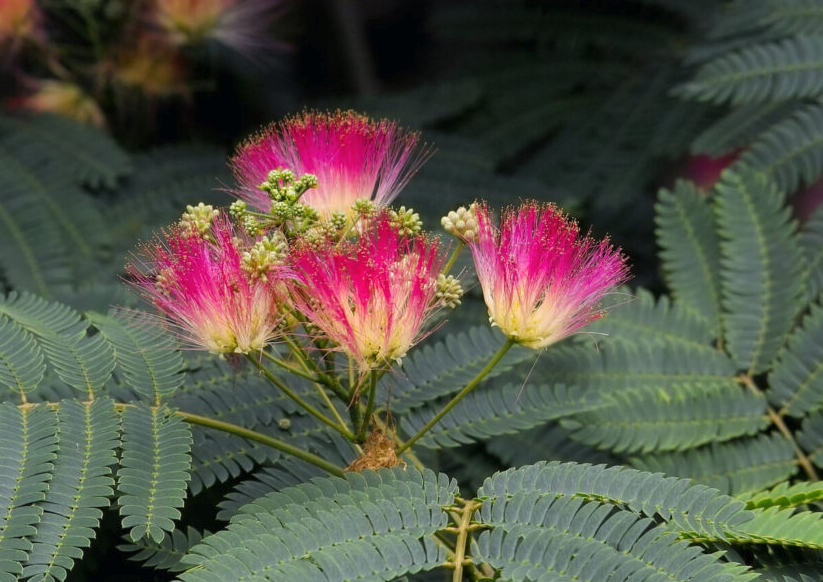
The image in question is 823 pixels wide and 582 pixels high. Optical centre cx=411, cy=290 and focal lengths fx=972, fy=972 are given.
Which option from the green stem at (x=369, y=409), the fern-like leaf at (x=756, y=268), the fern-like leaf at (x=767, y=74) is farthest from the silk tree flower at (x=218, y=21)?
the green stem at (x=369, y=409)

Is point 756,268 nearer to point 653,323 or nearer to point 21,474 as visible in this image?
A: point 653,323

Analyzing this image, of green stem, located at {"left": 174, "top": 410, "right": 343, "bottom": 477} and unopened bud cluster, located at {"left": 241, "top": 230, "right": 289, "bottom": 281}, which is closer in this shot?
unopened bud cluster, located at {"left": 241, "top": 230, "right": 289, "bottom": 281}

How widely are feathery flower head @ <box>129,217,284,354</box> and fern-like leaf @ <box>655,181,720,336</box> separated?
1.20 metres

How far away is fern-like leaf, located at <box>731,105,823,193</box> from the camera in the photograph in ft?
8.70

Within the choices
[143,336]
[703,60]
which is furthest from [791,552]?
[703,60]

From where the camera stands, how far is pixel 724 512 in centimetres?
152

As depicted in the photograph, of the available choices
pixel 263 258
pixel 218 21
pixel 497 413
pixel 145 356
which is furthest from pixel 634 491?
Answer: pixel 218 21

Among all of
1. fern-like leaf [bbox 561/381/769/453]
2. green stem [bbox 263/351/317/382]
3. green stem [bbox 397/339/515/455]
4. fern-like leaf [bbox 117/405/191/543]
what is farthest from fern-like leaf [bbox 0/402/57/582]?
fern-like leaf [bbox 561/381/769/453]

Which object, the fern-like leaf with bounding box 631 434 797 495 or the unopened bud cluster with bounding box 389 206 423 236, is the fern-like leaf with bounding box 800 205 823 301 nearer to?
the fern-like leaf with bounding box 631 434 797 495

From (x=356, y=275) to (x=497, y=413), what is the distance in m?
0.60

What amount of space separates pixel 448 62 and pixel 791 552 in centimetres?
332

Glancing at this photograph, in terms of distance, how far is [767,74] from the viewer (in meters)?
2.70

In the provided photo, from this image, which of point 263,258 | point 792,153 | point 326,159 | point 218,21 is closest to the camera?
point 263,258

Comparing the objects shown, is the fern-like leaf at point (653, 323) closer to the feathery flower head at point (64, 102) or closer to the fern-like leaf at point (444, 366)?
the fern-like leaf at point (444, 366)
